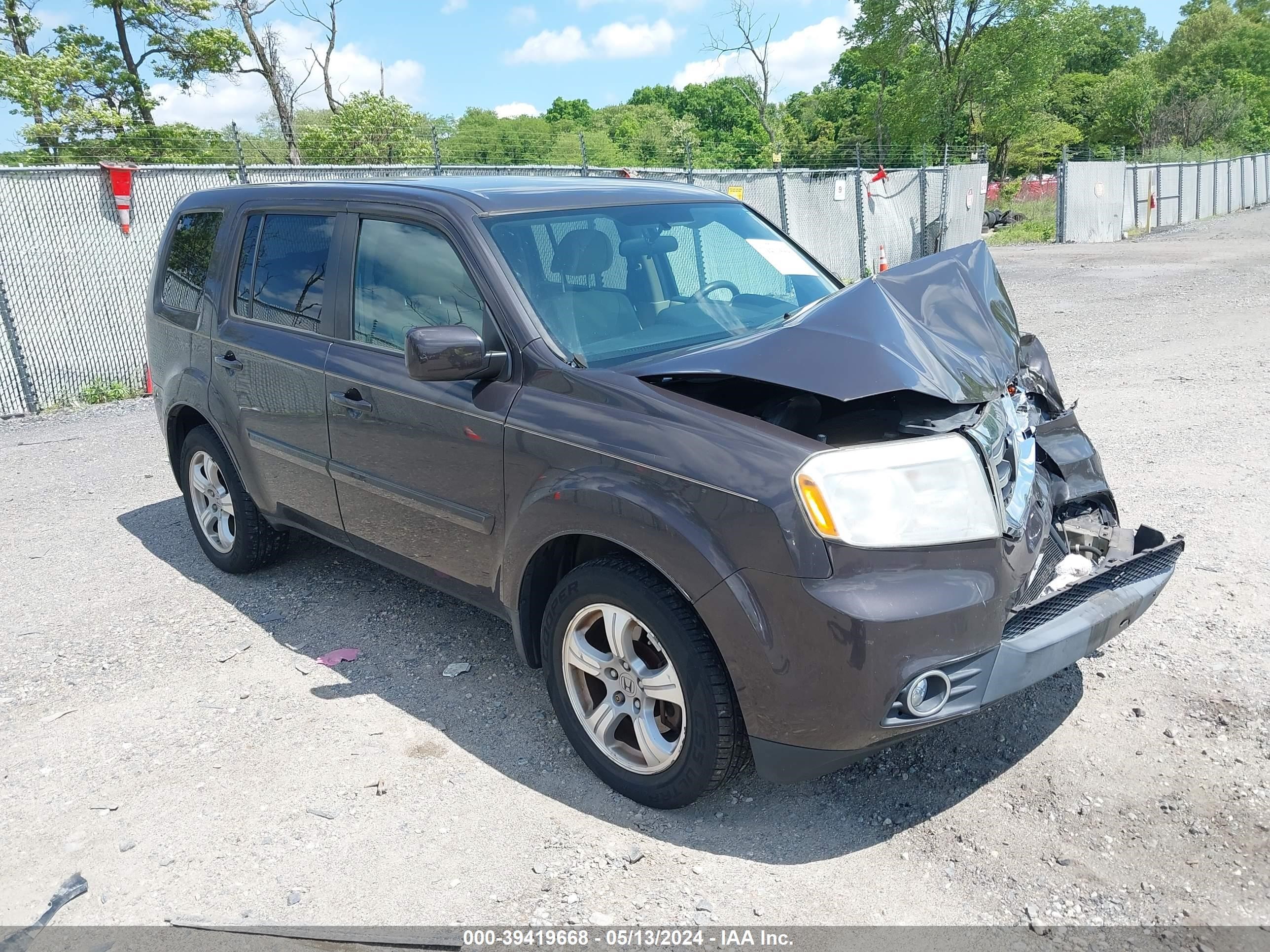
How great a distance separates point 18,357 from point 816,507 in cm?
978

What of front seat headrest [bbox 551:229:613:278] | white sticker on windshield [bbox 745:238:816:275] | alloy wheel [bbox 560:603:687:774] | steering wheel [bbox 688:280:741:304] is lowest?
alloy wheel [bbox 560:603:687:774]

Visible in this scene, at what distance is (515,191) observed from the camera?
382 cm

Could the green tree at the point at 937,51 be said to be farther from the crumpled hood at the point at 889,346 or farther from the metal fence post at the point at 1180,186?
the crumpled hood at the point at 889,346

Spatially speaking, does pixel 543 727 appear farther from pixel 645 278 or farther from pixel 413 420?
pixel 645 278

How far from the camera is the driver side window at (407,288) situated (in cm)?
353

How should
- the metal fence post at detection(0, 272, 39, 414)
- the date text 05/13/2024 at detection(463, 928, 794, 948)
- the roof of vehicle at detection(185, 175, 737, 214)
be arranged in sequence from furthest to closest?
the metal fence post at detection(0, 272, 39, 414)
the roof of vehicle at detection(185, 175, 737, 214)
the date text 05/13/2024 at detection(463, 928, 794, 948)

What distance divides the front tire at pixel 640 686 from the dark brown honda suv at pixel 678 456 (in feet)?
0.03

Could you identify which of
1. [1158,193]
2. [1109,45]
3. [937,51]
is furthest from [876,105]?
[1109,45]

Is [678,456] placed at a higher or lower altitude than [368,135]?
lower

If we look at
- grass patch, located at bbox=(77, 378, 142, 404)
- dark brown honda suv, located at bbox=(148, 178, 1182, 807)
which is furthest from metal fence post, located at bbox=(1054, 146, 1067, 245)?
dark brown honda suv, located at bbox=(148, 178, 1182, 807)

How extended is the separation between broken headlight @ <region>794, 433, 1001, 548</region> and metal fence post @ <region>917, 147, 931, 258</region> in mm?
19382

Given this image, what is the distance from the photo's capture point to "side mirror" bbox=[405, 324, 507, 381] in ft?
10.3

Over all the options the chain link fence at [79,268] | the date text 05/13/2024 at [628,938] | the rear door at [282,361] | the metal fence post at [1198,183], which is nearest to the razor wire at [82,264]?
the chain link fence at [79,268]

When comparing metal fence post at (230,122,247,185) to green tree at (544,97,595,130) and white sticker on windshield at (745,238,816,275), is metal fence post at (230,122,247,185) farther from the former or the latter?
green tree at (544,97,595,130)
